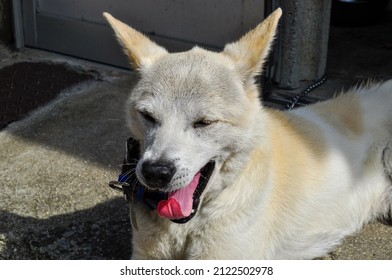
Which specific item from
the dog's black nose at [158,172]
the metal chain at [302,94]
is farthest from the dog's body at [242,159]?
the metal chain at [302,94]

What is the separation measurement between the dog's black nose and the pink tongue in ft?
0.57

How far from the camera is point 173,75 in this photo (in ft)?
9.71

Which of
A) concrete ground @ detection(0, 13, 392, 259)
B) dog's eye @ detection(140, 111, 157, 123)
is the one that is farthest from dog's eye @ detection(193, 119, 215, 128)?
concrete ground @ detection(0, 13, 392, 259)

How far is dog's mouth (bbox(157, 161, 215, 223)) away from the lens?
2963 mm

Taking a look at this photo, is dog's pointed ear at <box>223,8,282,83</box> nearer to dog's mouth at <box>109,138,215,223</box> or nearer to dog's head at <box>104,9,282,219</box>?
dog's head at <box>104,9,282,219</box>

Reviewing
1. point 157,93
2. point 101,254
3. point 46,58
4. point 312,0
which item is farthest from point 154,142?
point 46,58

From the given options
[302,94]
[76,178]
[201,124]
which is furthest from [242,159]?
[302,94]

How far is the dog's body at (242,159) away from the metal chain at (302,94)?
3.41 feet

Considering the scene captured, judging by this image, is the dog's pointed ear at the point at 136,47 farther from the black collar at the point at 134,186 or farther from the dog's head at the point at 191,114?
the black collar at the point at 134,186

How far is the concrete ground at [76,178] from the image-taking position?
362cm

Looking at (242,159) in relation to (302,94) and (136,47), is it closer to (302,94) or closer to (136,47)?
(136,47)

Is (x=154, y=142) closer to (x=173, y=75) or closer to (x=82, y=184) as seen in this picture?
(x=173, y=75)

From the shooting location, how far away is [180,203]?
9.71 feet

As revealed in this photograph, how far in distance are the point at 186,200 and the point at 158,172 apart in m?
0.27
